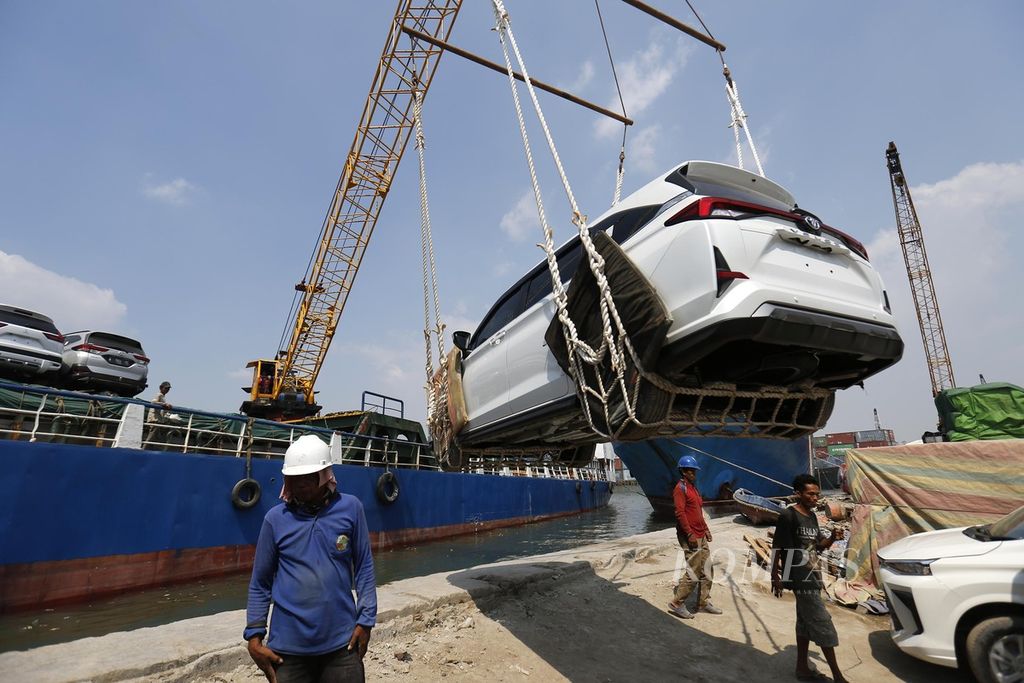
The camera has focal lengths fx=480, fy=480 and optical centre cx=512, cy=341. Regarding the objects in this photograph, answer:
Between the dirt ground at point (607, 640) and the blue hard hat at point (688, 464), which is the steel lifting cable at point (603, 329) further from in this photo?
the blue hard hat at point (688, 464)

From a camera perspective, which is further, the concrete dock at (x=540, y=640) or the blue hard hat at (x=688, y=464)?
the blue hard hat at (x=688, y=464)

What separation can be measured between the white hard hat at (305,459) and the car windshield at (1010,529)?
4657mm

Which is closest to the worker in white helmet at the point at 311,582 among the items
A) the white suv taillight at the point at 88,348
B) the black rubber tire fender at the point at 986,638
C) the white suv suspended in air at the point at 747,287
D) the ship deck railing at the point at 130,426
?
the white suv suspended in air at the point at 747,287

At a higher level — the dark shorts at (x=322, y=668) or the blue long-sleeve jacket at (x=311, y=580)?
the blue long-sleeve jacket at (x=311, y=580)

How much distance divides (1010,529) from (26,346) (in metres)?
13.6

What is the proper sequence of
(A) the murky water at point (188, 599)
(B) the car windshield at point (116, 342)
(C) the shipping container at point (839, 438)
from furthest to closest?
(C) the shipping container at point (839, 438)
(B) the car windshield at point (116, 342)
(A) the murky water at point (188, 599)

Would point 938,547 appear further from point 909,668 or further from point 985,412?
point 985,412

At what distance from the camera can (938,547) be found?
3777 millimetres

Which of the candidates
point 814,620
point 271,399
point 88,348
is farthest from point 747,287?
point 271,399

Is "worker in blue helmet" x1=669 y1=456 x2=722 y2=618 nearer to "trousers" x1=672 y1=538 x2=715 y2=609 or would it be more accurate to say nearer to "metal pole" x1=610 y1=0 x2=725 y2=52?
"trousers" x1=672 y1=538 x2=715 y2=609

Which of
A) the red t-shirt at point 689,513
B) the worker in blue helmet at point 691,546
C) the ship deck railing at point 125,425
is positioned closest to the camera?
the worker in blue helmet at point 691,546

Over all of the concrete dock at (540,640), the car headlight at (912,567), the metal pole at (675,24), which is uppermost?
the metal pole at (675,24)

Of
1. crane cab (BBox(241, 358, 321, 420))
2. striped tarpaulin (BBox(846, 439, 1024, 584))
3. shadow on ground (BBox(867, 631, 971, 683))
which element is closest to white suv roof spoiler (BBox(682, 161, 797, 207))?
shadow on ground (BBox(867, 631, 971, 683))

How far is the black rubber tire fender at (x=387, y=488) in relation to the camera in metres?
12.3
